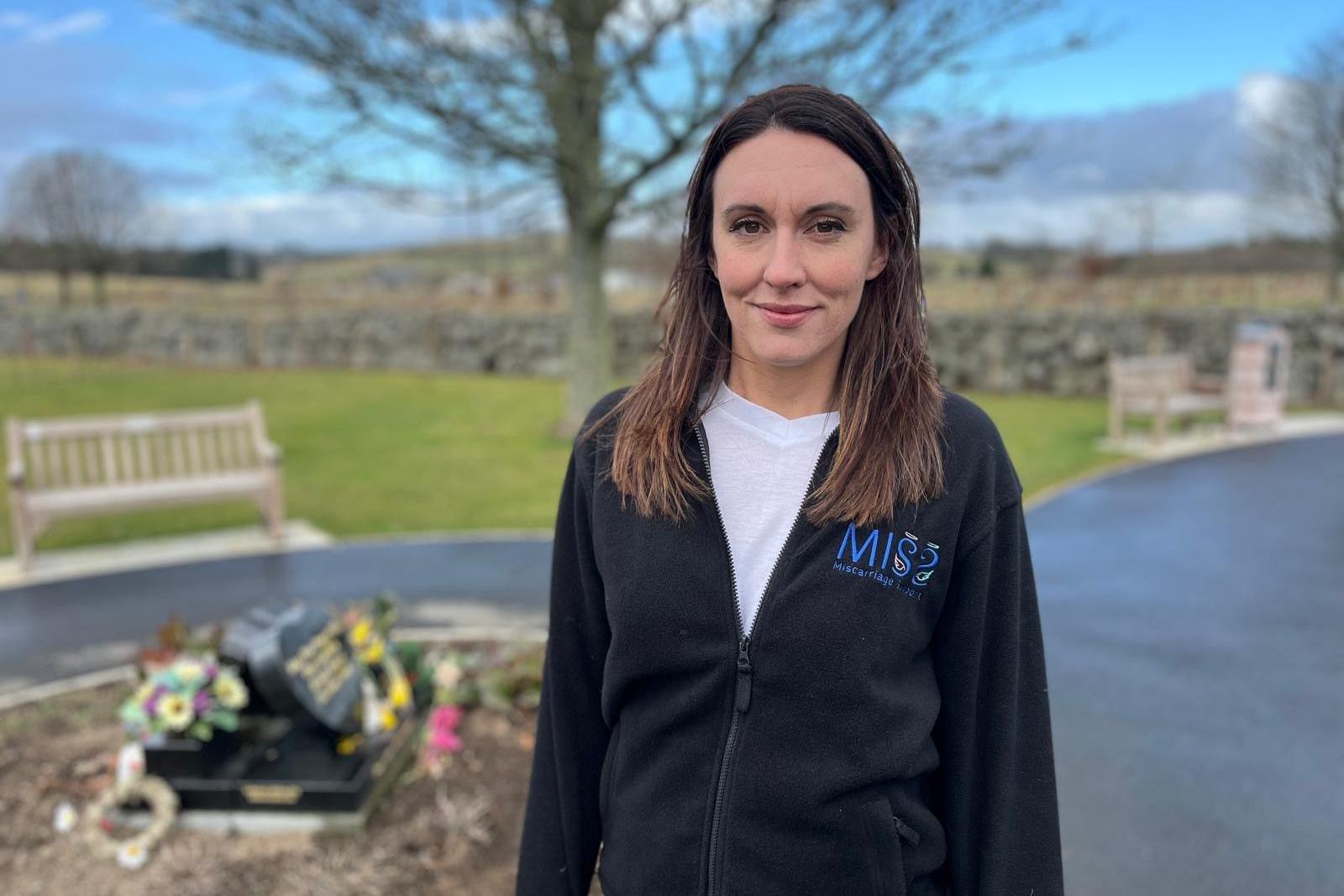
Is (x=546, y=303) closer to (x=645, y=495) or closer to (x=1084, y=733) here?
(x=1084, y=733)

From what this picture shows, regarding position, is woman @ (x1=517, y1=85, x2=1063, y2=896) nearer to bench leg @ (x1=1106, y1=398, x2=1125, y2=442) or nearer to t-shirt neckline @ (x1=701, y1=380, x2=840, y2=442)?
t-shirt neckline @ (x1=701, y1=380, x2=840, y2=442)

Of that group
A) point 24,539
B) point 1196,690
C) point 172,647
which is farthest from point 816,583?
point 24,539

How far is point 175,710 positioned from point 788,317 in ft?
9.27

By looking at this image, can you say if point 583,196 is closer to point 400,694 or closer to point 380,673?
point 380,673

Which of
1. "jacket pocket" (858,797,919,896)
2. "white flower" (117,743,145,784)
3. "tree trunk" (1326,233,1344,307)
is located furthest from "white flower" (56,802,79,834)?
"tree trunk" (1326,233,1344,307)

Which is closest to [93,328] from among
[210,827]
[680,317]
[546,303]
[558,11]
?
[546,303]

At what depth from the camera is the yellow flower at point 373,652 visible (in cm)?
379

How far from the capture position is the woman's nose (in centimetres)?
149

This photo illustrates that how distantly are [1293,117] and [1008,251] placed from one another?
12.4m

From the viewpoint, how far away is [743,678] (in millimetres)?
1514

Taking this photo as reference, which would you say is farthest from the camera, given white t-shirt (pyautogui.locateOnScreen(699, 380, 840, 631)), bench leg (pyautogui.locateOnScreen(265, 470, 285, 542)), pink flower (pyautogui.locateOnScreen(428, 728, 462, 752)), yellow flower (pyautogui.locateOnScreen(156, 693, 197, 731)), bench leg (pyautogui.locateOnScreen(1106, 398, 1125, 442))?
bench leg (pyautogui.locateOnScreen(1106, 398, 1125, 442))

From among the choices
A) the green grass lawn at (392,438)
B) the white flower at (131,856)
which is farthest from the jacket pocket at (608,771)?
the green grass lawn at (392,438)

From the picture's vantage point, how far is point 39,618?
5.73 m

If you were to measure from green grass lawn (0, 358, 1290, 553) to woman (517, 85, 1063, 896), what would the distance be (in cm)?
646
